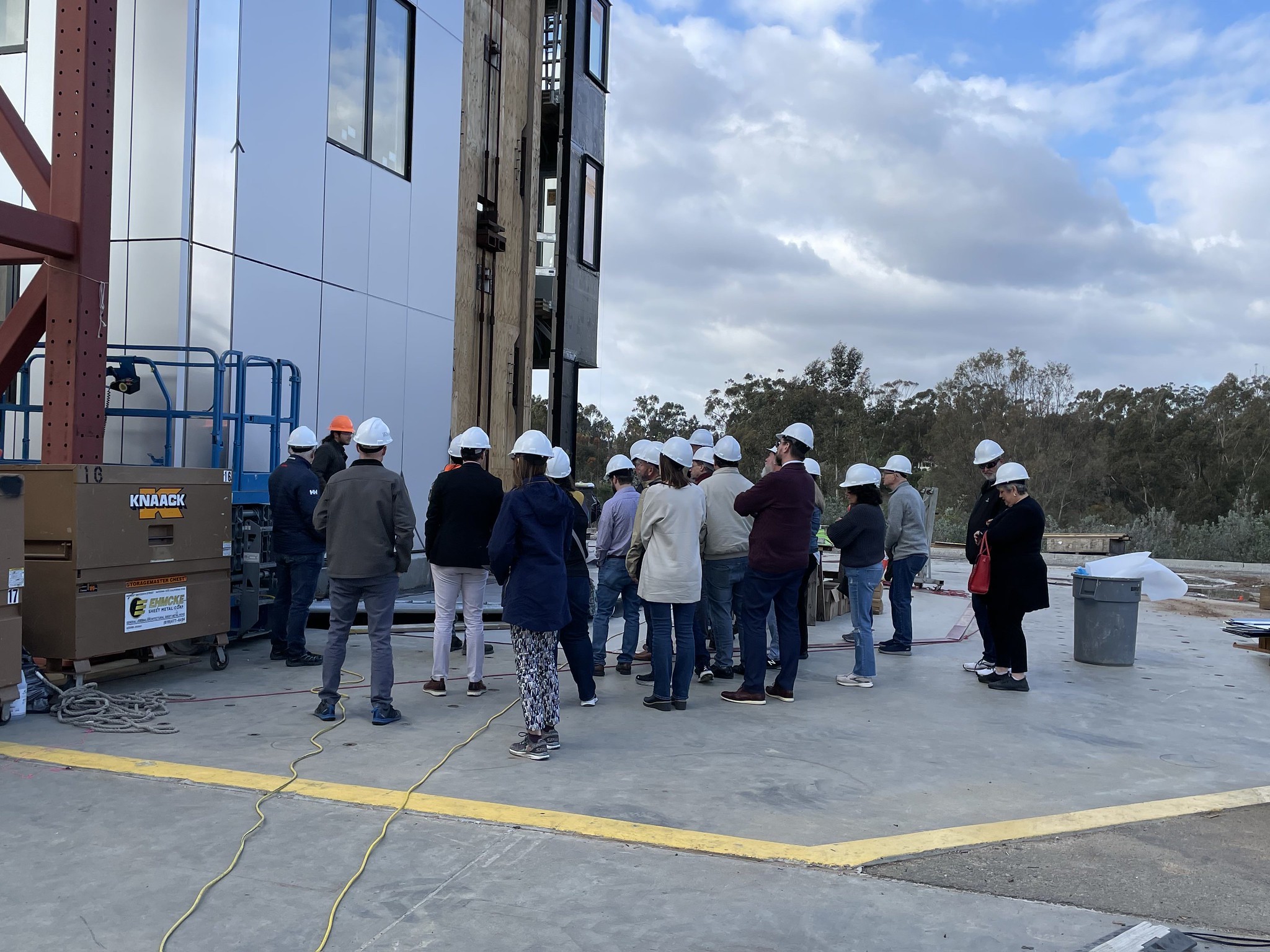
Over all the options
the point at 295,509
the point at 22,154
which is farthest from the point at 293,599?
the point at 22,154

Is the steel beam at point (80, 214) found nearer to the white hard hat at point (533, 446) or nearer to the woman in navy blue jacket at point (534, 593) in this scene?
the white hard hat at point (533, 446)

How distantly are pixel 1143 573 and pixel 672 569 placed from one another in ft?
17.6

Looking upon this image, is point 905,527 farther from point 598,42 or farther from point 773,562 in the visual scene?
point 598,42

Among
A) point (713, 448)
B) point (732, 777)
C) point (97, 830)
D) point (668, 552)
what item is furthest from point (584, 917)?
point (713, 448)

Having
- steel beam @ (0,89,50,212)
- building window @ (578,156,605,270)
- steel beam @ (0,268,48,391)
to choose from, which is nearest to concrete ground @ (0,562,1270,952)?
steel beam @ (0,268,48,391)

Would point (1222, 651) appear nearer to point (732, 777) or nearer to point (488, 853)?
point (732, 777)

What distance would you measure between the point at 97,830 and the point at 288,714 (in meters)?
2.28

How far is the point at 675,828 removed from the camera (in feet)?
15.4

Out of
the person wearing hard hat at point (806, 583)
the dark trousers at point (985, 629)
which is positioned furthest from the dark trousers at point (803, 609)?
the dark trousers at point (985, 629)

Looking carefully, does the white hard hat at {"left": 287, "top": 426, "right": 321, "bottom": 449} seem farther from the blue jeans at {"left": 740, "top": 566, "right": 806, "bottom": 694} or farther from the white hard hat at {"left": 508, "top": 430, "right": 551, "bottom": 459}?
the blue jeans at {"left": 740, "top": 566, "right": 806, "bottom": 694}

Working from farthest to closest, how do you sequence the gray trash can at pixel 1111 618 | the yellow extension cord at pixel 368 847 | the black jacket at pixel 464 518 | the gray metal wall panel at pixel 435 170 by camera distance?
the gray metal wall panel at pixel 435 170 → the gray trash can at pixel 1111 618 → the black jacket at pixel 464 518 → the yellow extension cord at pixel 368 847

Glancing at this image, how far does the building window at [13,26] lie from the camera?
10.1 m

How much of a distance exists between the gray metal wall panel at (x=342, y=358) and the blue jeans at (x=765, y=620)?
229 inches

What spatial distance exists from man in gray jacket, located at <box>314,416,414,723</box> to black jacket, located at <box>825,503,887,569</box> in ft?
12.5
